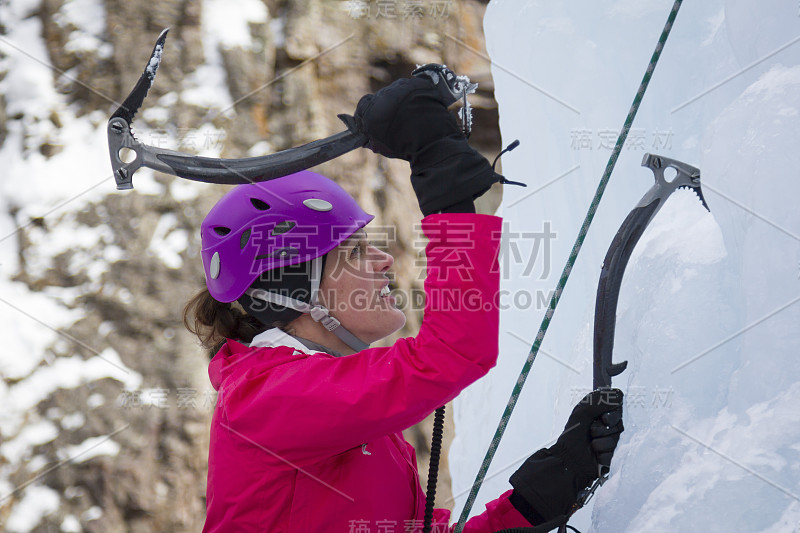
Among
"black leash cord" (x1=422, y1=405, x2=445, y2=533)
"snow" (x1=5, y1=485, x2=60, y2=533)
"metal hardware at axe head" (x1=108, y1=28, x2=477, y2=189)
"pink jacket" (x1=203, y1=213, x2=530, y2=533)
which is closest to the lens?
"pink jacket" (x1=203, y1=213, x2=530, y2=533)

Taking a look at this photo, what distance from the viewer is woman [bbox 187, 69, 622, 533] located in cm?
91

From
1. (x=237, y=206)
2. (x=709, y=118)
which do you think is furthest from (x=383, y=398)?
(x=709, y=118)

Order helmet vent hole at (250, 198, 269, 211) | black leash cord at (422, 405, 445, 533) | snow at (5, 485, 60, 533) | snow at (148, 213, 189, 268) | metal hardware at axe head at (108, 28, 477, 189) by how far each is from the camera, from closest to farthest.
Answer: metal hardware at axe head at (108, 28, 477, 189) → black leash cord at (422, 405, 445, 533) → helmet vent hole at (250, 198, 269, 211) → snow at (5, 485, 60, 533) → snow at (148, 213, 189, 268)

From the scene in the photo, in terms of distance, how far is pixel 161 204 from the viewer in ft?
9.31

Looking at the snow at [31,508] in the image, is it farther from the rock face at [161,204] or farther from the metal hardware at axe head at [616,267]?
the metal hardware at axe head at [616,267]

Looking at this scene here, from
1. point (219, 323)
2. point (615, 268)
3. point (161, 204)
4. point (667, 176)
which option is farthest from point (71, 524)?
point (667, 176)

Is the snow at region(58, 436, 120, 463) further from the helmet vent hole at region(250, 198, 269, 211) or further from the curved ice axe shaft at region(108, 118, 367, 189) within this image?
the curved ice axe shaft at region(108, 118, 367, 189)

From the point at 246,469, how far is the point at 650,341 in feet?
2.88

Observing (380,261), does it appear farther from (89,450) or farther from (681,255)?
(89,450)

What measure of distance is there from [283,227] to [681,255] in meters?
0.87

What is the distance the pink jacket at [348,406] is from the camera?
90 cm

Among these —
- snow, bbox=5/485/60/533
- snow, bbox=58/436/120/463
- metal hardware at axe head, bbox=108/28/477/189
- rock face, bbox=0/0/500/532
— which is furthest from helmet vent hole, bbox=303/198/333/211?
snow, bbox=5/485/60/533

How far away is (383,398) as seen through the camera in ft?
3.04

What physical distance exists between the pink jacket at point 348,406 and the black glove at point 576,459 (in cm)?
22
